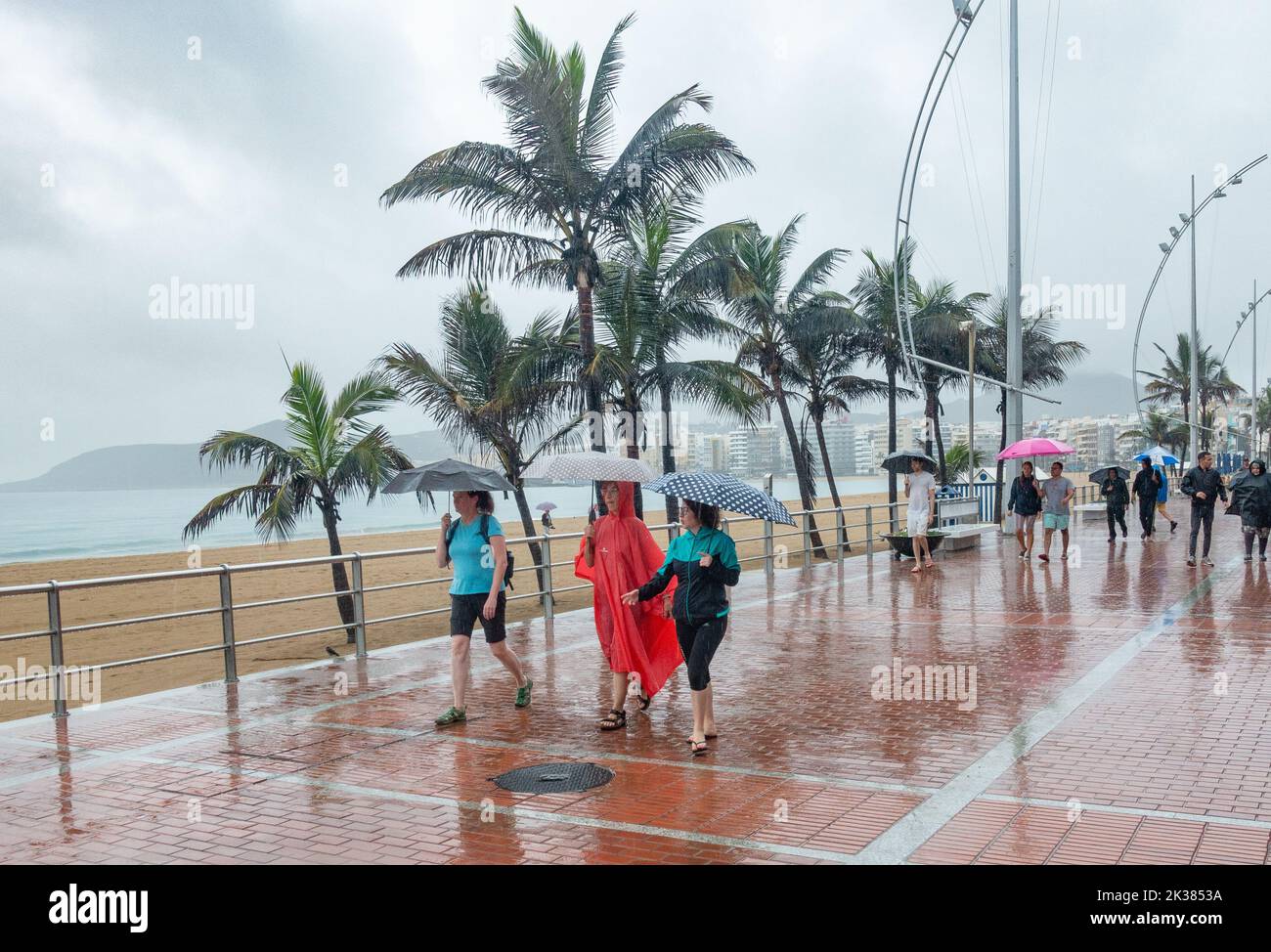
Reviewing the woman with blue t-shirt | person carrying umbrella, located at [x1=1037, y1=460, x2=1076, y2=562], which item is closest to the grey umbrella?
the woman with blue t-shirt

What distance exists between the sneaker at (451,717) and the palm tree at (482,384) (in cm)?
1270

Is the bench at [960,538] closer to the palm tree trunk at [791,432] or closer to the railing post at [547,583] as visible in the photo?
the palm tree trunk at [791,432]

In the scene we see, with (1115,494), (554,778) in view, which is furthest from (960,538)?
(554,778)

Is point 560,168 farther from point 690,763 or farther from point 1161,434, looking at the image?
point 1161,434

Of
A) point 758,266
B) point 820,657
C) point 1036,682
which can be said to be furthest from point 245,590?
point 1036,682

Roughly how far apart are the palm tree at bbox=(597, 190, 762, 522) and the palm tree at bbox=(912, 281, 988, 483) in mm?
17544

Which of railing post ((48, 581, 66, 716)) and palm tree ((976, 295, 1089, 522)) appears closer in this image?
railing post ((48, 581, 66, 716))

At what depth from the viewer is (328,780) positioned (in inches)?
260

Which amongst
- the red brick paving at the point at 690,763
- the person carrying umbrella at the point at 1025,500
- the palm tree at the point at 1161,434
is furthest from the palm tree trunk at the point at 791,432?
the palm tree at the point at 1161,434

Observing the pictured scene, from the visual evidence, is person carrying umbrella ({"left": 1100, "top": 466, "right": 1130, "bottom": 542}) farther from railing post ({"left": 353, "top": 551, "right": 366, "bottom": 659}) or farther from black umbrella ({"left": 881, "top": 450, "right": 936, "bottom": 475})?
railing post ({"left": 353, "top": 551, "right": 366, "bottom": 659})

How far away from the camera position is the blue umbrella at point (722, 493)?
697 cm

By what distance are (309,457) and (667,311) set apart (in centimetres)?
740

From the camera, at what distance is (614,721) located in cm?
785

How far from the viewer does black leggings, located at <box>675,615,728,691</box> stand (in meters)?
7.04
